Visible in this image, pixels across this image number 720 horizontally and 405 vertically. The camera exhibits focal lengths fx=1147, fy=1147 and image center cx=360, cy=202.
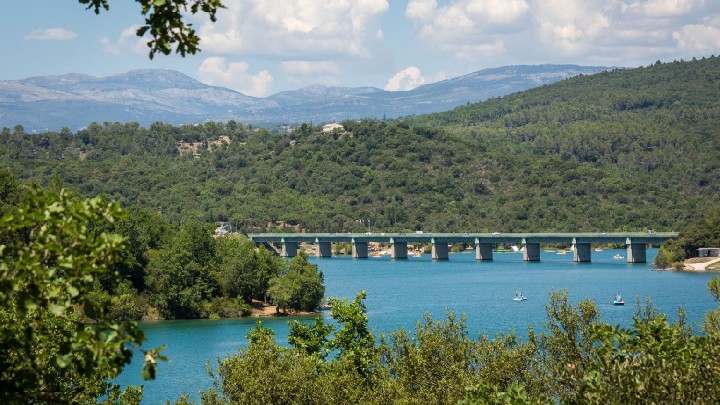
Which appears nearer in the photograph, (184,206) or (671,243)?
(671,243)

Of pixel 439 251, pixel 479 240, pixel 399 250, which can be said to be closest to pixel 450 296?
pixel 479 240

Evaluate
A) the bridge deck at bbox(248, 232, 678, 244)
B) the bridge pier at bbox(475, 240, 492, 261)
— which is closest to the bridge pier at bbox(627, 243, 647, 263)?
the bridge deck at bbox(248, 232, 678, 244)

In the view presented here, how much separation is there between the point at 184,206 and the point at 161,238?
317ft

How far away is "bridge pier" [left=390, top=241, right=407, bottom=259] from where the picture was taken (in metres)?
178

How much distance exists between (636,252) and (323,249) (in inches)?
2058

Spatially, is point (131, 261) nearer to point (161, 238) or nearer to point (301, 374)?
point (301, 374)

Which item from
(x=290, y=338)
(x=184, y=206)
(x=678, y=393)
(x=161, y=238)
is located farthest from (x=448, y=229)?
(x=678, y=393)

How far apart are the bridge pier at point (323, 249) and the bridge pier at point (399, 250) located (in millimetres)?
11594

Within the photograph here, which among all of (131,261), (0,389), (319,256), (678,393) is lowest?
(319,256)

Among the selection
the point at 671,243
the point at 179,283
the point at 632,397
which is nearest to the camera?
the point at 632,397

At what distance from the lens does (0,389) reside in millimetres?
10828

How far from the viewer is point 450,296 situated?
103 meters

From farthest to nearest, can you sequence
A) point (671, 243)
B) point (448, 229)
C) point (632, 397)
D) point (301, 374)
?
point (448, 229) < point (671, 243) < point (301, 374) < point (632, 397)

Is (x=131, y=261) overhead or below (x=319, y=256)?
overhead
